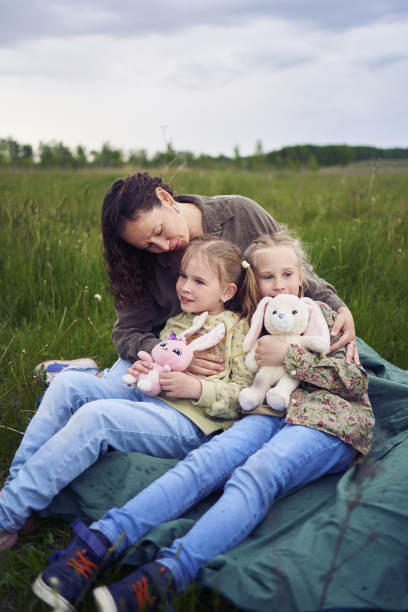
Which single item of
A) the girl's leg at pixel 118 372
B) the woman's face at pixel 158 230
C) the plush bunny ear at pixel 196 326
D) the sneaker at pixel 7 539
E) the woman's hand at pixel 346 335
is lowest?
the sneaker at pixel 7 539

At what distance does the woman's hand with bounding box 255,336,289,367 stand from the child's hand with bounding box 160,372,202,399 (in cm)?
32

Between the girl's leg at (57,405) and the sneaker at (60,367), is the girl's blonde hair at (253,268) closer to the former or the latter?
the girl's leg at (57,405)

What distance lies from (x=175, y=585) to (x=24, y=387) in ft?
6.31

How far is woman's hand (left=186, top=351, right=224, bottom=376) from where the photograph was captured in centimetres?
260

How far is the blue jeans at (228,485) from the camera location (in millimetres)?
1850

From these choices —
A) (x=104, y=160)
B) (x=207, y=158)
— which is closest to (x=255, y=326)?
(x=207, y=158)

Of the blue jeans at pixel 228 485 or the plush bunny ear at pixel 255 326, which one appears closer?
the blue jeans at pixel 228 485

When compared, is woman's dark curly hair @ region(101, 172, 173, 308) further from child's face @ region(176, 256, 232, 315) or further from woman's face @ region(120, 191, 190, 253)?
child's face @ region(176, 256, 232, 315)

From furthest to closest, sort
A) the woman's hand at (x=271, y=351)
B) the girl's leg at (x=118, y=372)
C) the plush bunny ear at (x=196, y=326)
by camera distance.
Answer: the girl's leg at (x=118, y=372) → the plush bunny ear at (x=196, y=326) → the woman's hand at (x=271, y=351)

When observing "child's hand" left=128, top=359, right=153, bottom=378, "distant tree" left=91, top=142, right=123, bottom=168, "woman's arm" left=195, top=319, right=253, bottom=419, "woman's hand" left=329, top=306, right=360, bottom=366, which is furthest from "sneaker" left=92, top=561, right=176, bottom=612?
"distant tree" left=91, top=142, right=123, bottom=168

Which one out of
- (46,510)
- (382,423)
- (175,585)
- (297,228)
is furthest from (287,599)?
(297,228)

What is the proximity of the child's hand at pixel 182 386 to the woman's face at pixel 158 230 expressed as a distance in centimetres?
76

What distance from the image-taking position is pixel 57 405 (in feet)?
7.94

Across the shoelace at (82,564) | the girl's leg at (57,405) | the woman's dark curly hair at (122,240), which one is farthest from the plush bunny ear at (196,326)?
the shoelace at (82,564)
